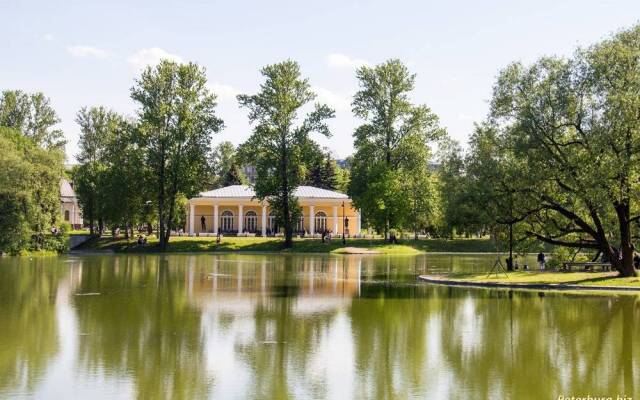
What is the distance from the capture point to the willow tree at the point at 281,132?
76.6 meters

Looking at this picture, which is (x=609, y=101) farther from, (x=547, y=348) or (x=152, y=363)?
(x=152, y=363)

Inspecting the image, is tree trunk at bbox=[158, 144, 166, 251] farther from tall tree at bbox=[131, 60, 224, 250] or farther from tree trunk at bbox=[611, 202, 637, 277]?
tree trunk at bbox=[611, 202, 637, 277]

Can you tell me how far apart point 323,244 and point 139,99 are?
23827mm

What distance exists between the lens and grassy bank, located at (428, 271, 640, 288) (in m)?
34.0

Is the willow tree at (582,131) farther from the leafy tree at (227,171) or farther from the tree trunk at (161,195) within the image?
the leafy tree at (227,171)

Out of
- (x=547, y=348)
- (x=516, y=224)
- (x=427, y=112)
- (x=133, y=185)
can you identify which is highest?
(x=427, y=112)

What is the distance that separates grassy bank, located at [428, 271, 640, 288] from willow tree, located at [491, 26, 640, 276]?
141 centimetres

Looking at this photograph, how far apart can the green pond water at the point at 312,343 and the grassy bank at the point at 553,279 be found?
3.47 metres

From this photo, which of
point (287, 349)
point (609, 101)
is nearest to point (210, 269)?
point (609, 101)

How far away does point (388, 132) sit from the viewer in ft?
257

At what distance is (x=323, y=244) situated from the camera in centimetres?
7794

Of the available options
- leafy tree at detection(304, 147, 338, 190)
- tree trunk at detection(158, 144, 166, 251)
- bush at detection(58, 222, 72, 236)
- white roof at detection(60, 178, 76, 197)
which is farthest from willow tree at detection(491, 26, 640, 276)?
white roof at detection(60, 178, 76, 197)

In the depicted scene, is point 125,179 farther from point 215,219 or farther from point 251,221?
point 251,221

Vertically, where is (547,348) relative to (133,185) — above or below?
below
